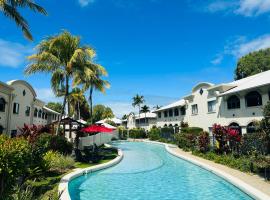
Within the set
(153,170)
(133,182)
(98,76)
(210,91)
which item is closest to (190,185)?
(133,182)

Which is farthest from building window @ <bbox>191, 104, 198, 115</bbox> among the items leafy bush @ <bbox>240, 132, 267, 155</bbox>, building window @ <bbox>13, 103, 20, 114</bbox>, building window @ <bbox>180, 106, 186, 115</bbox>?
building window @ <bbox>13, 103, 20, 114</bbox>

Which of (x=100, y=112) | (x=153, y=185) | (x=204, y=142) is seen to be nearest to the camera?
(x=153, y=185)

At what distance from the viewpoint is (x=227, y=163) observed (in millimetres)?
18078

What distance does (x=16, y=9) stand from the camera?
56.8 ft

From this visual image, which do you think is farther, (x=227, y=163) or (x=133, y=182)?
(x=227, y=163)

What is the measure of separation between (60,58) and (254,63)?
50461 millimetres

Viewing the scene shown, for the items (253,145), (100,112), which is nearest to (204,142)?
(253,145)

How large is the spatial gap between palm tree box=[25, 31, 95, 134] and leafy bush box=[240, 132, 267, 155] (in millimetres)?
16112

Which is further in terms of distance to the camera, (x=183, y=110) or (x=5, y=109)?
(x=183, y=110)

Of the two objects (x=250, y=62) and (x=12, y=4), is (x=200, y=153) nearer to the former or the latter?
(x=12, y=4)

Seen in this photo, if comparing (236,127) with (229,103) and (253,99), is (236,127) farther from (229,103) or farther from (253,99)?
(253,99)

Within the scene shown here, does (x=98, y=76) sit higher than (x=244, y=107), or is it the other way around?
(x=98, y=76)

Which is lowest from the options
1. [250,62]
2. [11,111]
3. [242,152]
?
[242,152]

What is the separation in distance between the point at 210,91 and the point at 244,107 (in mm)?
7014
